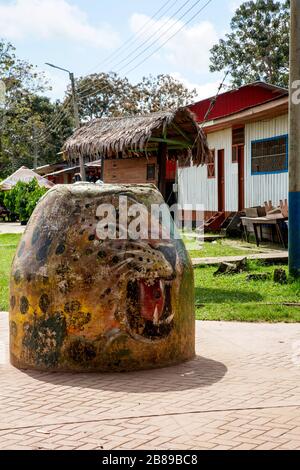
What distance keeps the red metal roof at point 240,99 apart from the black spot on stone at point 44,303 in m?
17.8

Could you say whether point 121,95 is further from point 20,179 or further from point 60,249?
point 60,249

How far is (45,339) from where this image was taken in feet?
20.1

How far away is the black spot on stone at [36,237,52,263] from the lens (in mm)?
6258

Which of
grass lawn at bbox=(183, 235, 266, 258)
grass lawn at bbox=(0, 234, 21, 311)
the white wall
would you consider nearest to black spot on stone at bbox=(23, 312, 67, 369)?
grass lawn at bbox=(0, 234, 21, 311)

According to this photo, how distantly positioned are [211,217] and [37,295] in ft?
56.6

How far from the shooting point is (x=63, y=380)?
19.5 ft

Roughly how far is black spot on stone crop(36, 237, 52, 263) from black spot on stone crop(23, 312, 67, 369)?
0.51 m

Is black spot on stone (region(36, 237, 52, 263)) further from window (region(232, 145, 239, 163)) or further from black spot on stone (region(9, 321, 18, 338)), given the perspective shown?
window (region(232, 145, 239, 163))

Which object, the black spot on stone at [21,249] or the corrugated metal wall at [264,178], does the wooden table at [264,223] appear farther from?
the black spot on stone at [21,249]

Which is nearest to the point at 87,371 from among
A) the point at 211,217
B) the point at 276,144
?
the point at 276,144

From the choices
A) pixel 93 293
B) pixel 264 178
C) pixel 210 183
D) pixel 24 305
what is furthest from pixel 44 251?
pixel 210 183

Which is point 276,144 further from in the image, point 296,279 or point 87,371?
point 87,371

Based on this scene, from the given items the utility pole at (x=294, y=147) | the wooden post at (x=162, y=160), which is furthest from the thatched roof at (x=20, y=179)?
the utility pole at (x=294, y=147)

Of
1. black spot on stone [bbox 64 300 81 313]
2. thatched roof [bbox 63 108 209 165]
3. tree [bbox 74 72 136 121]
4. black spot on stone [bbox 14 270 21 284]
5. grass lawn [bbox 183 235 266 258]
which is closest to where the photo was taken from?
black spot on stone [bbox 64 300 81 313]
